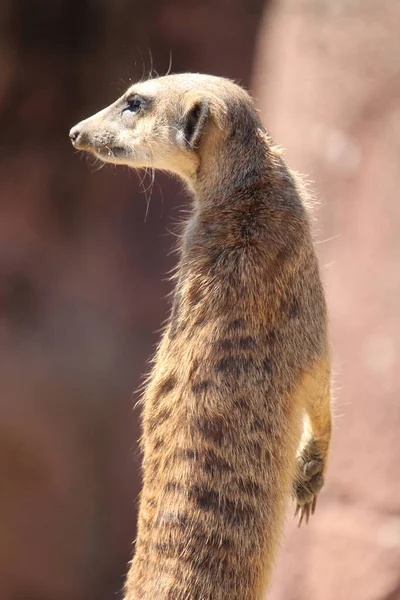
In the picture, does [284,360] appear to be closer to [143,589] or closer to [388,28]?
[143,589]

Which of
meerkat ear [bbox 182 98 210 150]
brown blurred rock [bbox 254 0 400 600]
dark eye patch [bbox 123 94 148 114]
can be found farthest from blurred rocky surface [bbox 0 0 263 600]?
meerkat ear [bbox 182 98 210 150]

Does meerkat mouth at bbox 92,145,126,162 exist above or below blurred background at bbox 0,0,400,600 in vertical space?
above

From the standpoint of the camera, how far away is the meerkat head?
2.08 m

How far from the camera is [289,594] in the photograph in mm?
3275

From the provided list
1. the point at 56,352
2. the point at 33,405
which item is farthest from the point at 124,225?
the point at 33,405

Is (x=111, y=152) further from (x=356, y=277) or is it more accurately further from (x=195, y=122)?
(x=356, y=277)

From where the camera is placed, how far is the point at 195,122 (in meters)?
2.09

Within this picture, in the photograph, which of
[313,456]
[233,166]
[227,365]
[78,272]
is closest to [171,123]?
[233,166]

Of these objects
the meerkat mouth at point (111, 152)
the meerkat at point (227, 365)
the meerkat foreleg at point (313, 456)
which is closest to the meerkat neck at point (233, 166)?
the meerkat at point (227, 365)

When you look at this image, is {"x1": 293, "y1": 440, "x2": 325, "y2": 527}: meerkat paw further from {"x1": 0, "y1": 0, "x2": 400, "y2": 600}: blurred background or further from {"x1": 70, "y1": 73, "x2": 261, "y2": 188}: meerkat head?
{"x1": 0, "y1": 0, "x2": 400, "y2": 600}: blurred background

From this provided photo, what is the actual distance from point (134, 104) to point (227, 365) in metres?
0.72

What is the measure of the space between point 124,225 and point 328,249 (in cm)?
135

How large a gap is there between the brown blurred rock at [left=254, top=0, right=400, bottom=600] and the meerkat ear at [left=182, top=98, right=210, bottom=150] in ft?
4.05

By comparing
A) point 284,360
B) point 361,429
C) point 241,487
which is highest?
point 284,360
